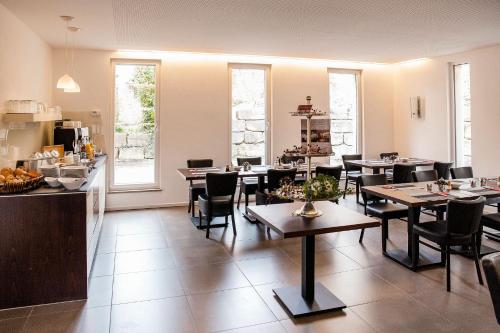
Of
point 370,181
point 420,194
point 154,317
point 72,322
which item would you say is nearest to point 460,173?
point 370,181

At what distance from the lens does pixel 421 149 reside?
7.71 metres

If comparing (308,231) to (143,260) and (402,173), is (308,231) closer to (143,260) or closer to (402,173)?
(143,260)

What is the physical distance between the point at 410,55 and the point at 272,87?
2.67 metres

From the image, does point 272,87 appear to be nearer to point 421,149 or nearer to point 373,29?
point 373,29

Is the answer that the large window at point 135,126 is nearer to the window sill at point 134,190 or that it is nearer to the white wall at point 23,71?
the window sill at point 134,190

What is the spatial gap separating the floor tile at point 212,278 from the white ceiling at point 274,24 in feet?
9.31

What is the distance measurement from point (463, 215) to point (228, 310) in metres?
2.16

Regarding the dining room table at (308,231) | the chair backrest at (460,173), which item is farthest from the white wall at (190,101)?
the dining room table at (308,231)

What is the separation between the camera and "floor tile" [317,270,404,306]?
3183 mm

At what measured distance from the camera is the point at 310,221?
9.39ft

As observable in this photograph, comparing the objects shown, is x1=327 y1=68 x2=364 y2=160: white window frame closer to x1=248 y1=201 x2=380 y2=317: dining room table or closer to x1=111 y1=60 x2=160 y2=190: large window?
x1=111 y1=60 x2=160 y2=190: large window

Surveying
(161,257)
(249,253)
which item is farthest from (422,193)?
(161,257)

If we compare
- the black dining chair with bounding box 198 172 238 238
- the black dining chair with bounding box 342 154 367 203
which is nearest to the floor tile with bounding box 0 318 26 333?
the black dining chair with bounding box 198 172 238 238

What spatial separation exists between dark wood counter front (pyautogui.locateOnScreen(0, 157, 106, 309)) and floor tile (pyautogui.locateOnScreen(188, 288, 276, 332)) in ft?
3.43
